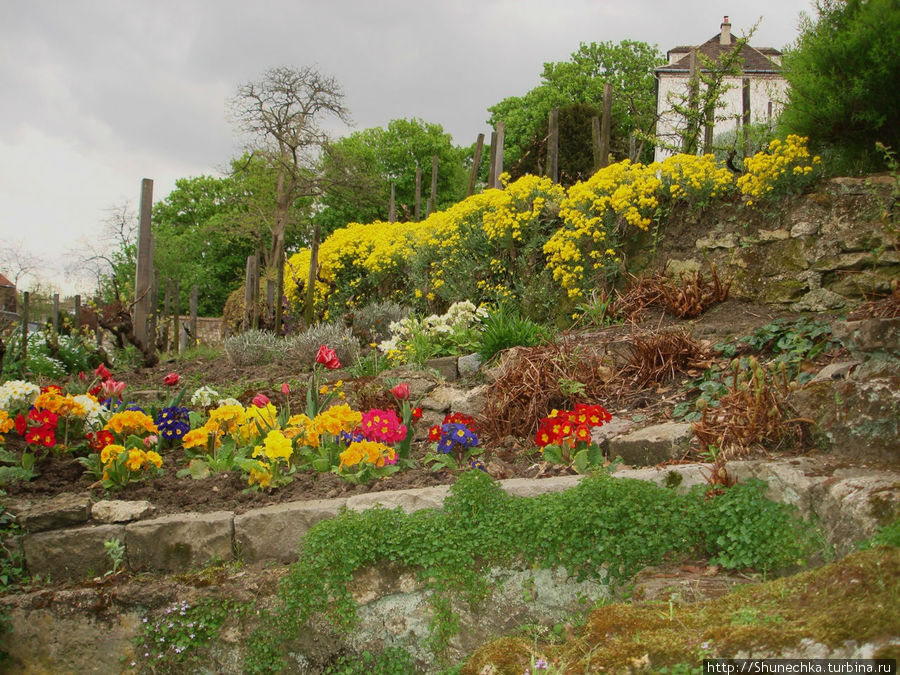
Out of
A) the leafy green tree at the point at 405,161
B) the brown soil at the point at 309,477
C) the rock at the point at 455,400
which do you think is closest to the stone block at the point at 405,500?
the brown soil at the point at 309,477

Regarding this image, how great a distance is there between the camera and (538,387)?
4.96 m

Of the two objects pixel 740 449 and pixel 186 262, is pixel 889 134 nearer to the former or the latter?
pixel 740 449

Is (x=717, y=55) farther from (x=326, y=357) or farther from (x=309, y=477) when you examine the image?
(x=309, y=477)

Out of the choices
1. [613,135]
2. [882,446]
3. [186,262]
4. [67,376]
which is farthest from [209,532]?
[186,262]

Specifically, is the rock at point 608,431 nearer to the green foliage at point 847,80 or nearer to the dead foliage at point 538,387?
the dead foliage at point 538,387

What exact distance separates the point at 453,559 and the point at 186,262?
106 feet

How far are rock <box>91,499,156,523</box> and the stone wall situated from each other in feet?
16.4

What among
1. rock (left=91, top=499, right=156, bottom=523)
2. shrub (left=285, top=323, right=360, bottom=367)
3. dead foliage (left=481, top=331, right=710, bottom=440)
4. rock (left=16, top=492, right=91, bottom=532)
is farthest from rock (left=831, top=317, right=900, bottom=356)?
shrub (left=285, top=323, right=360, bottom=367)

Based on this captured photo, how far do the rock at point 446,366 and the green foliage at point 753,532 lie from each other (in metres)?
3.52

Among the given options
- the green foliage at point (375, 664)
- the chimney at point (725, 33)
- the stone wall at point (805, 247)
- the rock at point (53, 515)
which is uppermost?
the chimney at point (725, 33)

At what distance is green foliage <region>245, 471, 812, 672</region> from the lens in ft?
9.80

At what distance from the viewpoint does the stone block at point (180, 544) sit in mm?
3580

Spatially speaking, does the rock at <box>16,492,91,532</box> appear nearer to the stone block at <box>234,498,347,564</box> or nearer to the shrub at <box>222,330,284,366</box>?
the stone block at <box>234,498,347,564</box>

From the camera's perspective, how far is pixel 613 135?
20.9 m
